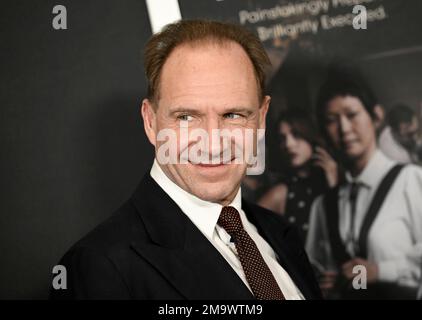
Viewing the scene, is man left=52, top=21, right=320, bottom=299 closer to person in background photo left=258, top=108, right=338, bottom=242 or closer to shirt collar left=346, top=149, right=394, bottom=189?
person in background photo left=258, top=108, right=338, bottom=242

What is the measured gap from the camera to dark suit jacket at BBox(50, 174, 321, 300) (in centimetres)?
139

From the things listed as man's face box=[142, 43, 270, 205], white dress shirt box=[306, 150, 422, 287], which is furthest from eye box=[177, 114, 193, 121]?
white dress shirt box=[306, 150, 422, 287]

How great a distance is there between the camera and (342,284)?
2.28m

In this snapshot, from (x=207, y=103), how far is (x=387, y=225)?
103cm

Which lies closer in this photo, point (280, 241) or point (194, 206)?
point (194, 206)

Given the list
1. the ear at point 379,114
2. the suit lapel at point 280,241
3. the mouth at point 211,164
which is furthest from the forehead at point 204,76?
the ear at point 379,114

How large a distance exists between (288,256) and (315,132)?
1.94ft

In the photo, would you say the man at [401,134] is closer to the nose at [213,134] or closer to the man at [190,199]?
the man at [190,199]

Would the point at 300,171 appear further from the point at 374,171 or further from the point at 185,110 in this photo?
the point at 185,110

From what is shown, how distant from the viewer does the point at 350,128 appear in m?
2.28

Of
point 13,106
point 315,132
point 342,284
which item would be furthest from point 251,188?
point 13,106

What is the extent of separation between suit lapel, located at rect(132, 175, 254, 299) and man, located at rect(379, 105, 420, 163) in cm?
100

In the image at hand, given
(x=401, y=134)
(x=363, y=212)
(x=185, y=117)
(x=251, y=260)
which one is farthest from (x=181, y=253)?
(x=401, y=134)
